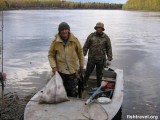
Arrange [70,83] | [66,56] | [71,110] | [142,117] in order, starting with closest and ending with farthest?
1. [71,110]
2. [66,56]
3. [70,83]
4. [142,117]

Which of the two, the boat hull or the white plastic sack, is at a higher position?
the white plastic sack

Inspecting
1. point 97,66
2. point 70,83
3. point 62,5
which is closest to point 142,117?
point 97,66

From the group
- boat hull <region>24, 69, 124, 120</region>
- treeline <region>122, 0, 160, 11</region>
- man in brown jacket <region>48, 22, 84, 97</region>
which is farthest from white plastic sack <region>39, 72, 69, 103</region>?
treeline <region>122, 0, 160, 11</region>

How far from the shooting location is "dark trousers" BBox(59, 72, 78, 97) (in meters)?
7.75

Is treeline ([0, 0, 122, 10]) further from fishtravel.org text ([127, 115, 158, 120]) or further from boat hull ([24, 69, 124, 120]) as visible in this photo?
boat hull ([24, 69, 124, 120])

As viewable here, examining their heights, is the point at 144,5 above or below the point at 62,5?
above

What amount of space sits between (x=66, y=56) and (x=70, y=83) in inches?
25.8

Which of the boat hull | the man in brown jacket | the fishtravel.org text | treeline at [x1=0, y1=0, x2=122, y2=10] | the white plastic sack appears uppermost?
treeline at [x1=0, y1=0, x2=122, y2=10]

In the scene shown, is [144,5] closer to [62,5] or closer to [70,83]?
[62,5]

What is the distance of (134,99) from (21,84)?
3.88m

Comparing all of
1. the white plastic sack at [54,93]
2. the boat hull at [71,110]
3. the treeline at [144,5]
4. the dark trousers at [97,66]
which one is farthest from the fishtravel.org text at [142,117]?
the treeline at [144,5]

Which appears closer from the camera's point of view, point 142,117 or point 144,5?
point 142,117

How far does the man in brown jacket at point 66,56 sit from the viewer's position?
7375 millimetres

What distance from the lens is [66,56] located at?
24.6ft
